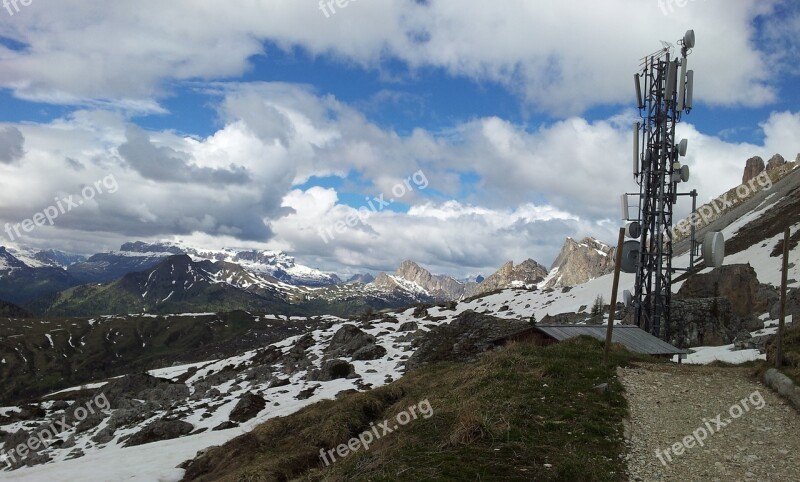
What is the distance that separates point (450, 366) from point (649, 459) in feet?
56.2

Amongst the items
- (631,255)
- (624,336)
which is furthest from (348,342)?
(624,336)

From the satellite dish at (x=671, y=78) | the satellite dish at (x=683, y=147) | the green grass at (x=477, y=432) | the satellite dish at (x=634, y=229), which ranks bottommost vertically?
the green grass at (x=477, y=432)

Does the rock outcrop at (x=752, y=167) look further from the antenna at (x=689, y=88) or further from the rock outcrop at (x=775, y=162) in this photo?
the antenna at (x=689, y=88)

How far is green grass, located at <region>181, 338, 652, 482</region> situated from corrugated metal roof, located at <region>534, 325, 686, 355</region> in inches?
222

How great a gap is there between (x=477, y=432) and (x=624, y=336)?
2099 centimetres

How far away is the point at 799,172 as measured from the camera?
122 metres

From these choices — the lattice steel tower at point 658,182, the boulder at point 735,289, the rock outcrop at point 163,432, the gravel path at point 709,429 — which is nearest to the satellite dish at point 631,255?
the lattice steel tower at point 658,182

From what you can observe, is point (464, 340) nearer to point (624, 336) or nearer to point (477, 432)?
point (624, 336)

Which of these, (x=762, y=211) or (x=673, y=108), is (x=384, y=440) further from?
(x=762, y=211)

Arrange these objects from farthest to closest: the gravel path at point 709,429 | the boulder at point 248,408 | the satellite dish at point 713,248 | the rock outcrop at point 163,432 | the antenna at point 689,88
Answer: the boulder at point 248,408, the rock outcrop at point 163,432, the antenna at point 689,88, the satellite dish at point 713,248, the gravel path at point 709,429

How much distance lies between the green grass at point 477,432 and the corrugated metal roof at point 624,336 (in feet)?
18.5

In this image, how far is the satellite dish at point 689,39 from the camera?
36.0 m

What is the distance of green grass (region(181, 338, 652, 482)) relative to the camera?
448 inches

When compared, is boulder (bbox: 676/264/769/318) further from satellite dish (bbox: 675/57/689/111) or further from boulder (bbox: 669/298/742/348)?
satellite dish (bbox: 675/57/689/111)
